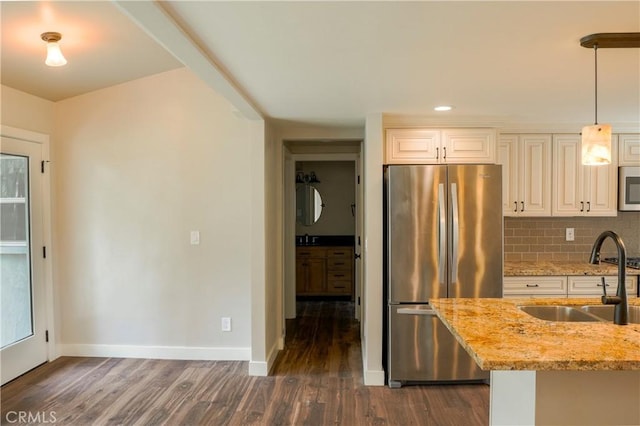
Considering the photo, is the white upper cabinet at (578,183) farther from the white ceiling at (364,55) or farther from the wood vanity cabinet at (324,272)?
the wood vanity cabinet at (324,272)

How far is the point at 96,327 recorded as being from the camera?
382cm

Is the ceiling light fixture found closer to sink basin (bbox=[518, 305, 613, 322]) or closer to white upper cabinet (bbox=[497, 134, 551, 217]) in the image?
sink basin (bbox=[518, 305, 613, 322])

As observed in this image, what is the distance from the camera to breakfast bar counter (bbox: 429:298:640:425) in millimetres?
1294

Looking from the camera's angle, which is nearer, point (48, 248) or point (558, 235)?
point (48, 248)

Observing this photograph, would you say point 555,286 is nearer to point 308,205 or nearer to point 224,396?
point 224,396

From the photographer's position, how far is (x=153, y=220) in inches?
148

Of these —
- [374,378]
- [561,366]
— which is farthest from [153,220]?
[561,366]

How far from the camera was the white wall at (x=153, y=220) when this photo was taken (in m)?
3.72

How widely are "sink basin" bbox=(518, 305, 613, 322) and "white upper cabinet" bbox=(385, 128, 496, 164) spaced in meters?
1.65

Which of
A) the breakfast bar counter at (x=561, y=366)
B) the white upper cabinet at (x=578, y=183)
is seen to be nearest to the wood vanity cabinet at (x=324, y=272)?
the white upper cabinet at (x=578, y=183)

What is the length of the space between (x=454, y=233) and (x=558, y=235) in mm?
1464

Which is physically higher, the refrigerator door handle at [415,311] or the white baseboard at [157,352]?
the refrigerator door handle at [415,311]

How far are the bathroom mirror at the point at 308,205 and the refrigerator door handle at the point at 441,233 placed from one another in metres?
3.62

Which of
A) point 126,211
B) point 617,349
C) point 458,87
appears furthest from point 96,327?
point 617,349
